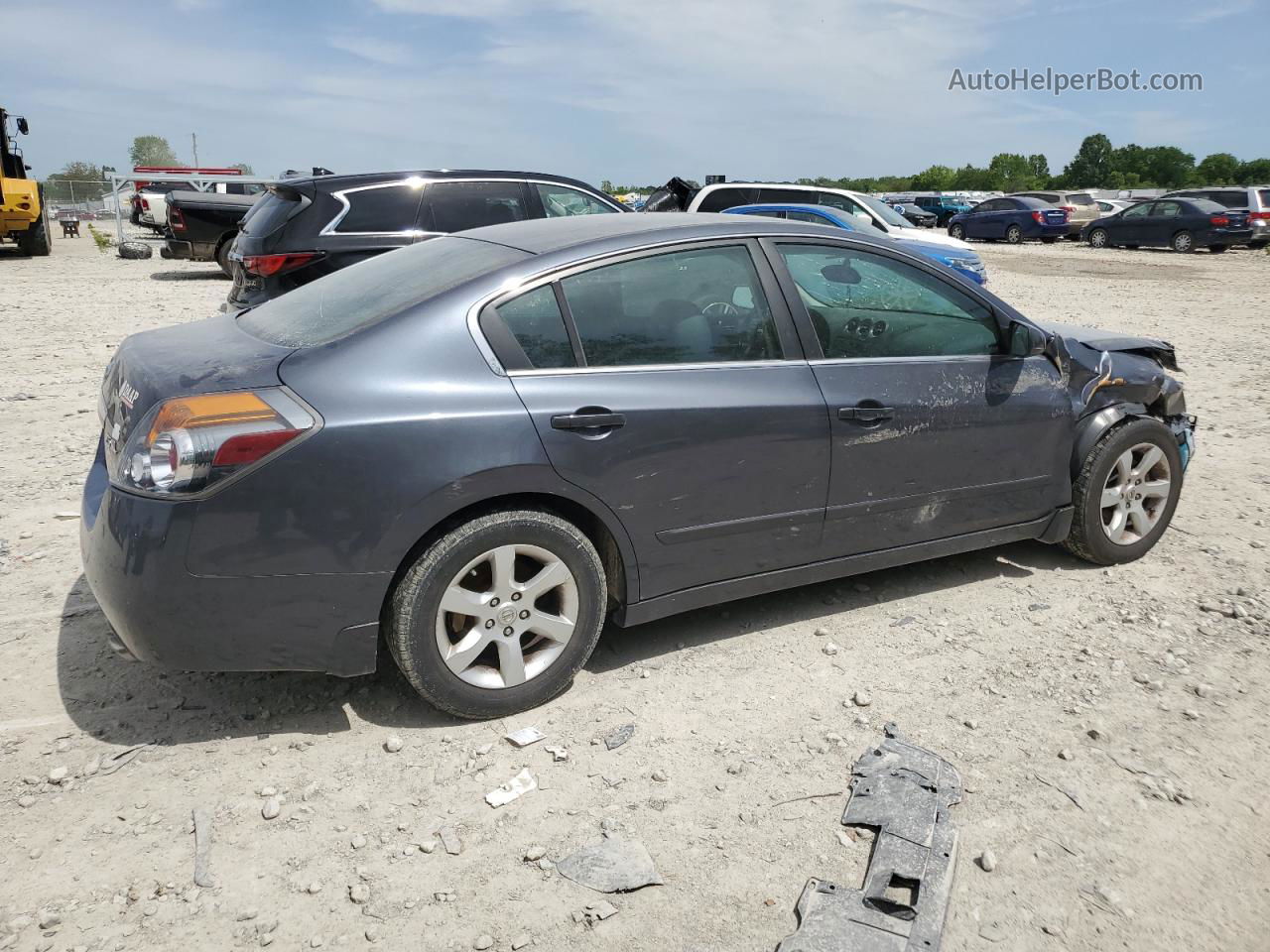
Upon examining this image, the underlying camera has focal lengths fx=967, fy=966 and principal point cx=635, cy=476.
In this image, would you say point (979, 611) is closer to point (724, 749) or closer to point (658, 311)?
point (724, 749)

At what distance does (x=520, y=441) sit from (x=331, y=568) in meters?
0.69

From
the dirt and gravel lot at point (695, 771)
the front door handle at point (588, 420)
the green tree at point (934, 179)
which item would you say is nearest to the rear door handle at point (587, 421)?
the front door handle at point (588, 420)

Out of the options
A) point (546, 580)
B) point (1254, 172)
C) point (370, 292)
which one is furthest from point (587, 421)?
point (1254, 172)

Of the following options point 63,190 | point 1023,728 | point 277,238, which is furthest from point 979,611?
point 63,190

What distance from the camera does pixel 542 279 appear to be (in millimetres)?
3268

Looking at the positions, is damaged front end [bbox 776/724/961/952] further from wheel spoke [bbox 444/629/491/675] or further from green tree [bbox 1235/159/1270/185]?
green tree [bbox 1235/159/1270/185]

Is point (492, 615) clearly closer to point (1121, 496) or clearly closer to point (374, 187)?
point (1121, 496)

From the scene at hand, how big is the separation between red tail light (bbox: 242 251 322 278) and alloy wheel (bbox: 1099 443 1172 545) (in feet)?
19.3

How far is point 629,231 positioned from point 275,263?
4779 millimetres

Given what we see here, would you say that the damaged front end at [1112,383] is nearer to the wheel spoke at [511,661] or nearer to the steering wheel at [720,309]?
the steering wheel at [720,309]

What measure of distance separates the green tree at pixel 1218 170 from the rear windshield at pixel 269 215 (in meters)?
74.9

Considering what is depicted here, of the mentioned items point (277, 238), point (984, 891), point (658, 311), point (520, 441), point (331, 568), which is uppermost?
point (277, 238)

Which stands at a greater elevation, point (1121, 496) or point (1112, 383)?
point (1112, 383)

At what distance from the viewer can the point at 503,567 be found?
309cm
